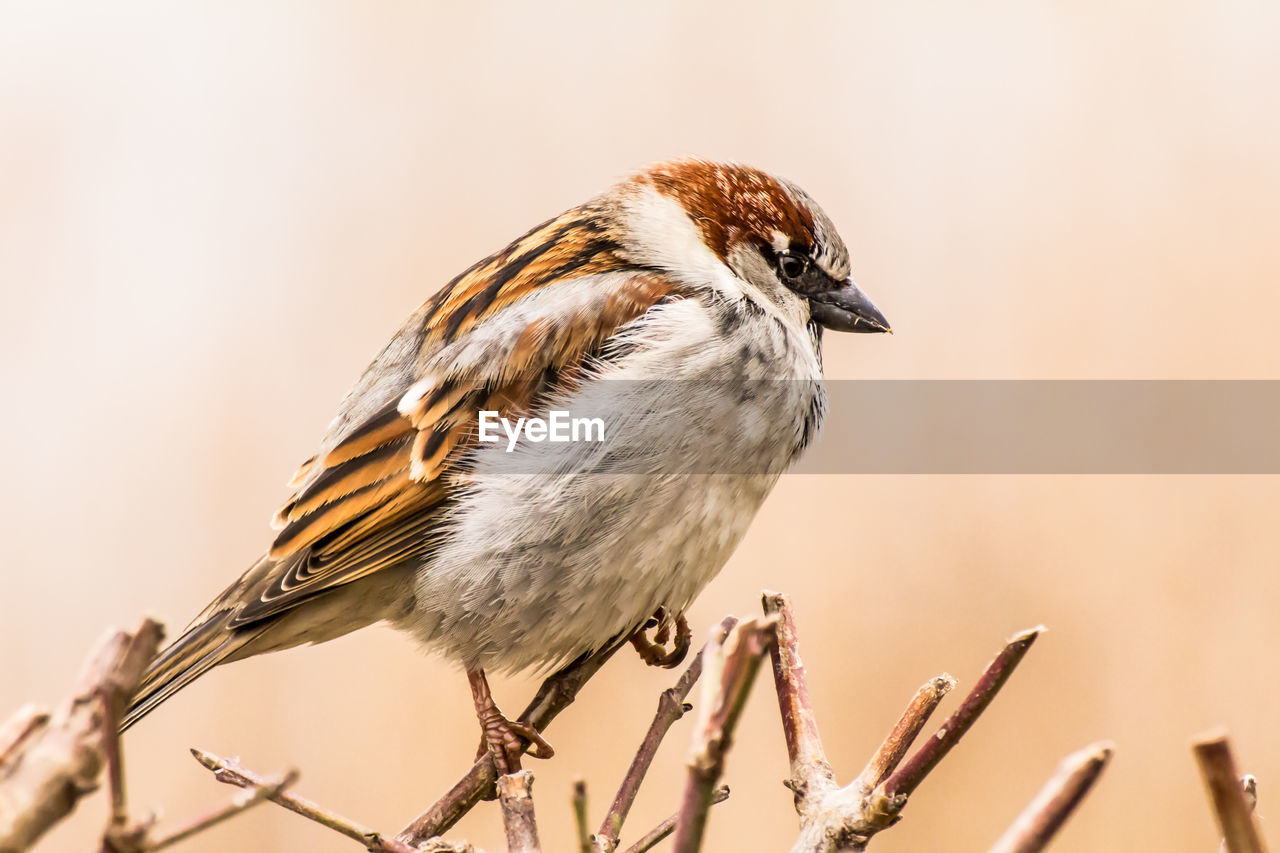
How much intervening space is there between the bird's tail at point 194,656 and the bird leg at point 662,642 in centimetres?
63

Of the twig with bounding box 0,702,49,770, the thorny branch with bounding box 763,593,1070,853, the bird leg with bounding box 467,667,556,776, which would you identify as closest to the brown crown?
the bird leg with bounding box 467,667,556,776

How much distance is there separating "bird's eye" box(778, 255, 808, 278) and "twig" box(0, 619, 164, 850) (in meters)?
1.67

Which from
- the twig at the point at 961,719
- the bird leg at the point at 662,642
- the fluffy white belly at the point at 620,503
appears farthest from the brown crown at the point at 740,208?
the twig at the point at 961,719

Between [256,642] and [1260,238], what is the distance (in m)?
2.35

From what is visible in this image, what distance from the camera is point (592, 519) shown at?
6.02 ft

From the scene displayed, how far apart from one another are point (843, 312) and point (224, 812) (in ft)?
5.49

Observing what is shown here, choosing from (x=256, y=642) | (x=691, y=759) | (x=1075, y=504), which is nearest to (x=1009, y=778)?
(x=1075, y=504)

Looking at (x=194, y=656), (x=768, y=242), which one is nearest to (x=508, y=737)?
(x=194, y=656)

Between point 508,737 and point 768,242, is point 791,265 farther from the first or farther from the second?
point 508,737

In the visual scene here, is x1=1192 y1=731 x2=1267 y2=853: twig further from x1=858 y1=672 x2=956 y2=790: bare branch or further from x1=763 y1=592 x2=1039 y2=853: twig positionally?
x1=858 y1=672 x2=956 y2=790: bare branch

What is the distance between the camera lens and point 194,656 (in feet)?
6.15

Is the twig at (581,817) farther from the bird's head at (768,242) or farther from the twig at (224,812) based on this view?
the bird's head at (768,242)

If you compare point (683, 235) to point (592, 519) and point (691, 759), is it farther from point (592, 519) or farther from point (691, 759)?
point (691, 759)

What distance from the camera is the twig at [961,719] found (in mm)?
813
